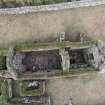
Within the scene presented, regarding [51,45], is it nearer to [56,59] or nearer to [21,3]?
[56,59]

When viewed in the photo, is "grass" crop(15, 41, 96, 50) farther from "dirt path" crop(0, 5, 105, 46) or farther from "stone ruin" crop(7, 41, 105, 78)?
"dirt path" crop(0, 5, 105, 46)

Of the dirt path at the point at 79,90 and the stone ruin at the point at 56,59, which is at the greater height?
the stone ruin at the point at 56,59

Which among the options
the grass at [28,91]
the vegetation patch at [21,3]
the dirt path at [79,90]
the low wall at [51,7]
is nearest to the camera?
the grass at [28,91]

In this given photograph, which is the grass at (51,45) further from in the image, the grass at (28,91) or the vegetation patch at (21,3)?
the vegetation patch at (21,3)

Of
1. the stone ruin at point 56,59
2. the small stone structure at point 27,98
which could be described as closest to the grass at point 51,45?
the stone ruin at point 56,59

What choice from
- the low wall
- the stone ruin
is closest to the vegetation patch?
the low wall

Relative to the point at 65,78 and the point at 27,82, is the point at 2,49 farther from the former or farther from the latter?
the point at 65,78
